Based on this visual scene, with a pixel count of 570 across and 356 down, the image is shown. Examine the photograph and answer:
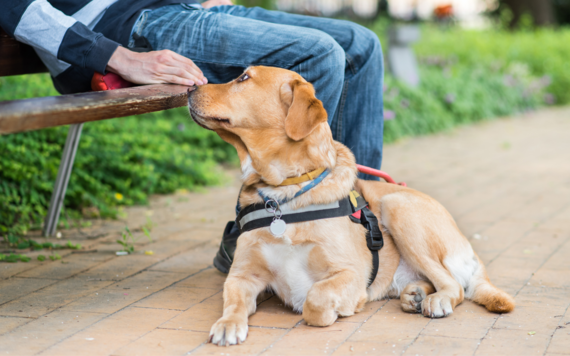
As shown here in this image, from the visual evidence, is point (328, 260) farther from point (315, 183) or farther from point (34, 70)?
point (34, 70)

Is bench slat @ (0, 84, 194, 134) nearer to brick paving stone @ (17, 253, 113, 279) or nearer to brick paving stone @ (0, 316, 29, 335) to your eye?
brick paving stone @ (0, 316, 29, 335)

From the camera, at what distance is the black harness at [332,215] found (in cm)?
290

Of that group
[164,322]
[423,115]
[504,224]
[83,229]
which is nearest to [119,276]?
[164,322]

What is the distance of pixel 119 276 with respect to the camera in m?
3.55

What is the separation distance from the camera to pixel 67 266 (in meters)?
3.73

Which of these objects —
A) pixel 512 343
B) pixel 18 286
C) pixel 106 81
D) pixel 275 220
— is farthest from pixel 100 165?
pixel 512 343

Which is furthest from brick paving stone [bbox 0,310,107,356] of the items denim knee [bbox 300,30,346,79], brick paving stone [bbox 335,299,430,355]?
denim knee [bbox 300,30,346,79]

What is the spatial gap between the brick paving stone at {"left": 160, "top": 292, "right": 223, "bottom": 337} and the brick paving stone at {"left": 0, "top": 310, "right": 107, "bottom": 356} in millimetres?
365

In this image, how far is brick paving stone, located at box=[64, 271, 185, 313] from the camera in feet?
9.98

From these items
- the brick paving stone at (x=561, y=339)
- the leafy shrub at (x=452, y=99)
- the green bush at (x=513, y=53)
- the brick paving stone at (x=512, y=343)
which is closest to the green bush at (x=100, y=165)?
the brick paving stone at (x=512, y=343)

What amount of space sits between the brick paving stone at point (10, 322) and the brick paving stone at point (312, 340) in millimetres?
1157

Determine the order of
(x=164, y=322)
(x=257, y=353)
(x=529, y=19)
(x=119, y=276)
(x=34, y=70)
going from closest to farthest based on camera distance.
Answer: (x=257, y=353)
(x=164, y=322)
(x=119, y=276)
(x=34, y=70)
(x=529, y=19)

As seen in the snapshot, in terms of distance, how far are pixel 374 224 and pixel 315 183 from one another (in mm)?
412

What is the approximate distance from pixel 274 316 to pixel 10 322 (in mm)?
1207
